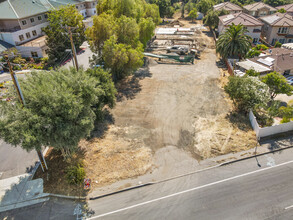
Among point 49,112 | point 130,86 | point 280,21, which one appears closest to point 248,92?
point 130,86

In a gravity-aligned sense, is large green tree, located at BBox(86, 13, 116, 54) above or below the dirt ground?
above

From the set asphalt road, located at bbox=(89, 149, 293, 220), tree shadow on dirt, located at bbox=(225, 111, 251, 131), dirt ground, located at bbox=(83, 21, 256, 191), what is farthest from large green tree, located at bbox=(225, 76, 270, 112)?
asphalt road, located at bbox=(89, 149, 293, 220)

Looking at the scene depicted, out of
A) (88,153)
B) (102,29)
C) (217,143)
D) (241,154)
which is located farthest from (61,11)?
(241,154)

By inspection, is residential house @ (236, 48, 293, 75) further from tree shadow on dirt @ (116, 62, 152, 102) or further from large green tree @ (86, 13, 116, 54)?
large green tree @ (86, 13, 116, 54)

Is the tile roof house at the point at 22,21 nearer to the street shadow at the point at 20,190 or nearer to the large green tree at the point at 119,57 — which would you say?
the large green tree at the point at 119,57

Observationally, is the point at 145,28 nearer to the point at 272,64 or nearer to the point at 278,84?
the point at 272,64

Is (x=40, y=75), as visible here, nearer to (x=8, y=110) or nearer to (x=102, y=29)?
(x=8, y=110)
